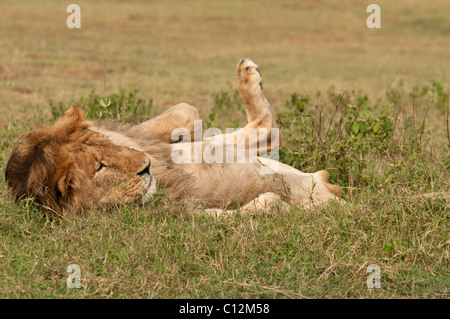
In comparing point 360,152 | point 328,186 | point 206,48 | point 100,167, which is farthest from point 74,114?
point 206,48

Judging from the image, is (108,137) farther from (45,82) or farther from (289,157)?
(45,82)

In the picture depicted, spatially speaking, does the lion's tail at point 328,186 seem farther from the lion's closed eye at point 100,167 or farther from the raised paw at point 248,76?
the lion's closed eye at point 100,167

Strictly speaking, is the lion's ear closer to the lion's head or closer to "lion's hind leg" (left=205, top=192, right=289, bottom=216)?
the lion's head

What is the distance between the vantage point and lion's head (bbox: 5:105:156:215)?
358 cm

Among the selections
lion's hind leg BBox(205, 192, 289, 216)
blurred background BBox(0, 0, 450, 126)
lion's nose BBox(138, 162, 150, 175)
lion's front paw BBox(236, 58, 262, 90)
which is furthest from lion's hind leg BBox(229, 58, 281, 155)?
blurred background BBox(0, 0, 450, 126)

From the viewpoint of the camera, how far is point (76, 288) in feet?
9.98

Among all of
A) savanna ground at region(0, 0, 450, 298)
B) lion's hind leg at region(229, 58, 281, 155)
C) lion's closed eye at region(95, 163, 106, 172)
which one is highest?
→ lion's hind leg at region(229, 58, 281, 155)

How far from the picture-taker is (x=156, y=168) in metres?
3.99

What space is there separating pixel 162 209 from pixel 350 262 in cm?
119

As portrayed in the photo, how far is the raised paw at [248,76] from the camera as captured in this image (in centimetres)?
479

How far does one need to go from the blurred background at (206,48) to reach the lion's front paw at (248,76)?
1914 mm

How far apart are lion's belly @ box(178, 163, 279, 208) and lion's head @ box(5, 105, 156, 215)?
48 centimetres
